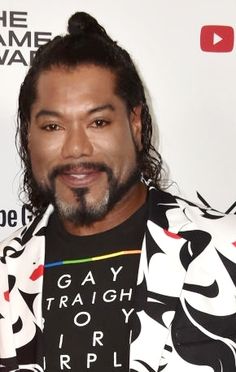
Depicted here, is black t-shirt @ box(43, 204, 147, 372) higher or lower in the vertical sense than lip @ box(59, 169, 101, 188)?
lower

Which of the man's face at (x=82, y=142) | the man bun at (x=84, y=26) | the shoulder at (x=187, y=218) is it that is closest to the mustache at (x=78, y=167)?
the man's face at (x=82, y=142)

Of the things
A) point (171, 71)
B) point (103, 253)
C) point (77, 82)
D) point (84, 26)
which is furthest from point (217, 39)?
point (103, 253)

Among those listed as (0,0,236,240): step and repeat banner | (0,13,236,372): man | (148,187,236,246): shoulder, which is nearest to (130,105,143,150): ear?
(0,13,236,372): man

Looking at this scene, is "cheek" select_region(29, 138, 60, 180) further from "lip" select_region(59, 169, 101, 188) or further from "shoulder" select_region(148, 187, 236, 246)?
"shoulder" select_region(148, 187, 236, 246)

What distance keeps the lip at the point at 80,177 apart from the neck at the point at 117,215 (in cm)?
9

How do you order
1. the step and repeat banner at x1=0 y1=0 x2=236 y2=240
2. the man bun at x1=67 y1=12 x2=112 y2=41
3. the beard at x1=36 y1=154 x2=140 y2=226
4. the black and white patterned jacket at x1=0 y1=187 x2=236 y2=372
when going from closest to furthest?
the black and white patterned jacket at x1=0 y1=187 x2=236 y2=372
the beard at x1=36 y1=154 x2=140 y2=226
the man bun at x1=67 y1=12 x2=112 y2=41
the step and repeat banner at x1=0 y1=0 x2=236 y2=240

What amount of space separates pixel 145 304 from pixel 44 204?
1.49 ft

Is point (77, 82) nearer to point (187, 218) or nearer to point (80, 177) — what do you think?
point (80, 177)

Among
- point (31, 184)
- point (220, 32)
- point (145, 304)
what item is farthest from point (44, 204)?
point (220, 32)

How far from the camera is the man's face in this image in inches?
48.6

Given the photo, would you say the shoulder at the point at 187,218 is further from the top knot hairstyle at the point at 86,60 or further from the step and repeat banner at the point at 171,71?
the step and repeat banner at the point at 171,71

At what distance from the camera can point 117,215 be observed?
133cm

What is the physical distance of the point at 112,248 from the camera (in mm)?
1266

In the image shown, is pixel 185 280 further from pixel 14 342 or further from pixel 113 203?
pixel 14 342
